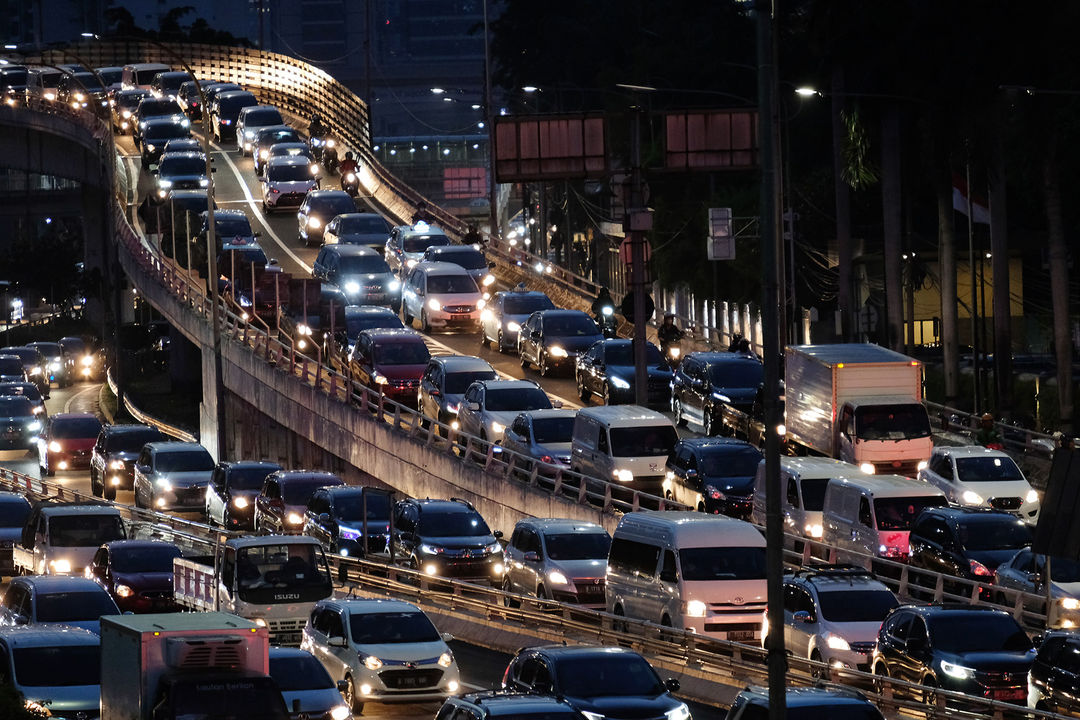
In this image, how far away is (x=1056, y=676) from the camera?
23.4 m

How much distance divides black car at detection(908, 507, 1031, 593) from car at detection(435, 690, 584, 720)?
13678 mm

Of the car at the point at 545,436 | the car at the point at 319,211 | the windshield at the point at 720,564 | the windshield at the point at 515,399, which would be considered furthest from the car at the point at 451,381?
the car at the point at 319,211

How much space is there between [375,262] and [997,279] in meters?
18.5

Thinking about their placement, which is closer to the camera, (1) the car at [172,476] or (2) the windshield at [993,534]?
(2) the windshield at [993,534]

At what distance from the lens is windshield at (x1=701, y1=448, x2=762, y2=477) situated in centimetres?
3734

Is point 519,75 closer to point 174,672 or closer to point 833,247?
point 833,247

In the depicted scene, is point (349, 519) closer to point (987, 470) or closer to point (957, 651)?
point (987, 470)

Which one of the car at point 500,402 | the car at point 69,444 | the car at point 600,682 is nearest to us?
the car at point 600,682

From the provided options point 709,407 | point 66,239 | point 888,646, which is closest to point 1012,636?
point 888,646

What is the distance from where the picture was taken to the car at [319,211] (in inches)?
2822

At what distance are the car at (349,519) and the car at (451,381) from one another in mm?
6917

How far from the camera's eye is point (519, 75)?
423 ft

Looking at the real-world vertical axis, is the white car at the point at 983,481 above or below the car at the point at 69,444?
above

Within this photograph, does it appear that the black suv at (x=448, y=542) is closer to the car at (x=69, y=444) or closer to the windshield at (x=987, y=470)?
the windshield at (x=987, y=470)
